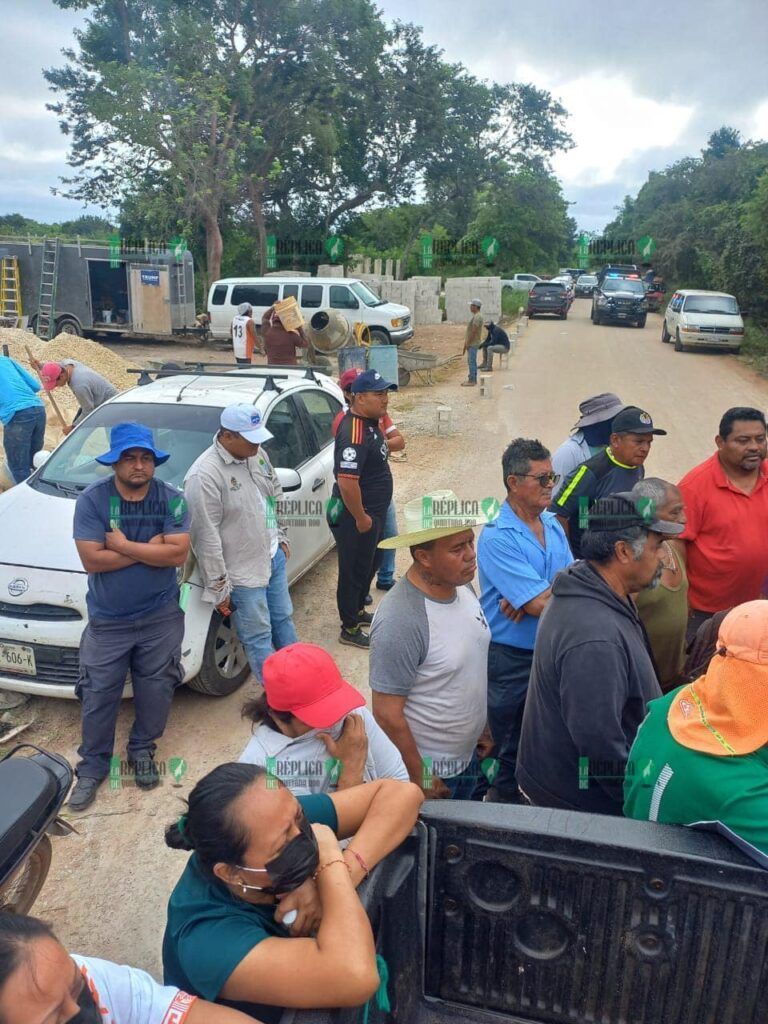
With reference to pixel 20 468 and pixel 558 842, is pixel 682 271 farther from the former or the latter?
pixel 558 842

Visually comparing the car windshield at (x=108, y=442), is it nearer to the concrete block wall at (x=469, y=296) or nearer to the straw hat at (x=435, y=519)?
the straw hat at (x=435, y=519)

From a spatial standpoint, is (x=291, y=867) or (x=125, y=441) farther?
(x=125, y=441)

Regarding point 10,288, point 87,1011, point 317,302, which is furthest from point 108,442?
point 10,288

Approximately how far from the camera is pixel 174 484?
4746mm

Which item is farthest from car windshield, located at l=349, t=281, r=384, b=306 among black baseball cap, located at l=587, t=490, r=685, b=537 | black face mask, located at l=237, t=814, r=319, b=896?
black face mask, located at l=237, t=814, r=319, b=896

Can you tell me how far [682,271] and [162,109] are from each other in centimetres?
2022

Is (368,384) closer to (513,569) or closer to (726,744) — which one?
(513,569)

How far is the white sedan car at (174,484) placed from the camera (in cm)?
411

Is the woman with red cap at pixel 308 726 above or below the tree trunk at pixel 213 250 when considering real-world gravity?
below

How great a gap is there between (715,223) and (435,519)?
28.5 m

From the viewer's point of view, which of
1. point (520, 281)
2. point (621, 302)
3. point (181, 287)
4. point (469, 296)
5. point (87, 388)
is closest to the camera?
point (87, 388)

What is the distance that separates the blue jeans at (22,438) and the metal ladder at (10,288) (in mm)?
14351

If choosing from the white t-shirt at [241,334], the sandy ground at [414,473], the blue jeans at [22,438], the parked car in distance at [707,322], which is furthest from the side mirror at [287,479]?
the parked car in distance at [707,322]

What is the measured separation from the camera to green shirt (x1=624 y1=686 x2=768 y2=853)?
167 cm
